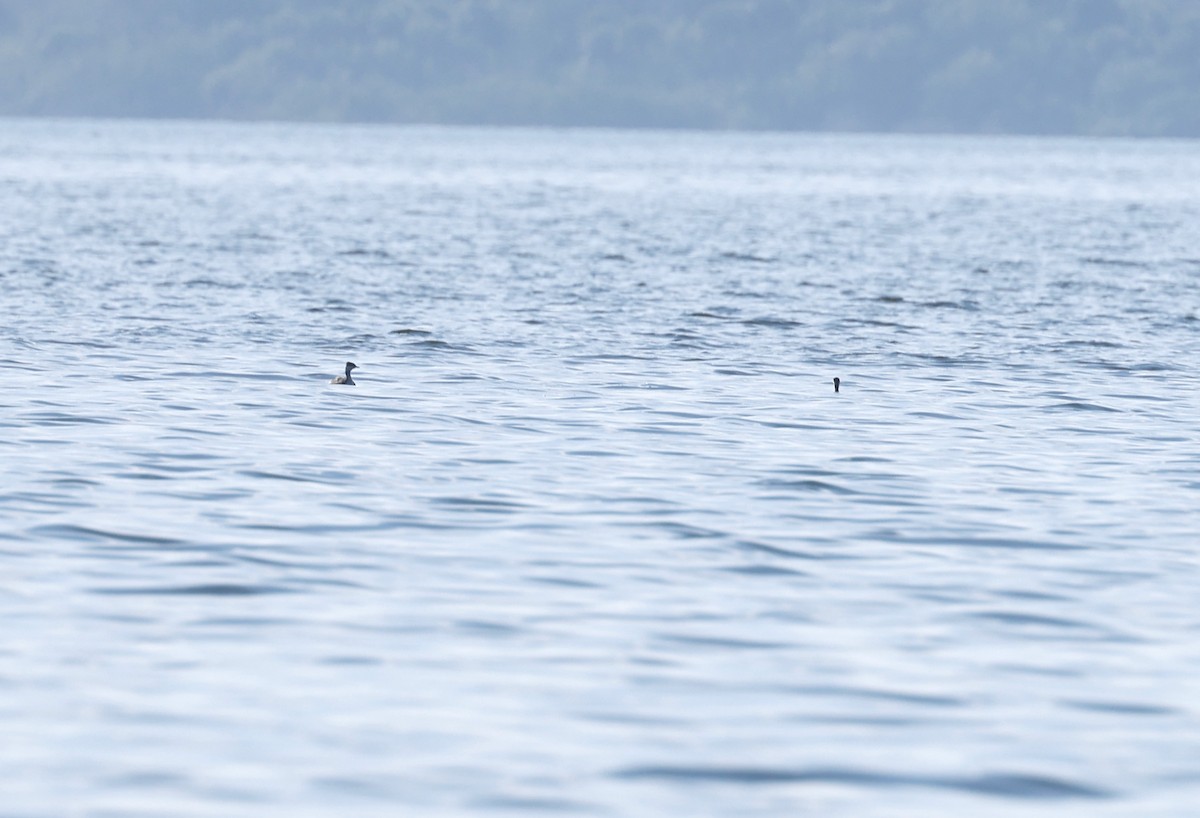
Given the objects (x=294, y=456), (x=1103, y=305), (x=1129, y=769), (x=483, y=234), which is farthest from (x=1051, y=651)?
(x=483, y=234)

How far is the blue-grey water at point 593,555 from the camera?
12984 millimetres

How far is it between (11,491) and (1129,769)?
486 inches

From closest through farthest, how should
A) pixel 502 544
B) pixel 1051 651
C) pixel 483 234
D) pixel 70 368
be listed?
1. pixel 1051 651
2. pixel 502 544
3. pixel 70 368
4. pixel 483 234

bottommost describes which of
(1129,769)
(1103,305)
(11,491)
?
(1129,769)

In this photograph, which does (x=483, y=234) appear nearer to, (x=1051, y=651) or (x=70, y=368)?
(x=70, y=368)

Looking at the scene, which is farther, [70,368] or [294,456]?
[70,368]

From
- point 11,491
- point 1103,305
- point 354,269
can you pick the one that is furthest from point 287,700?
point 354,269

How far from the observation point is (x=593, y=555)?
1891 cm

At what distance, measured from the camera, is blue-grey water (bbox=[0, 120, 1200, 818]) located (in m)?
13.0

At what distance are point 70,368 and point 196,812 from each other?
806 inches

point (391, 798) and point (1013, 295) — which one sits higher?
point (1013, 295)

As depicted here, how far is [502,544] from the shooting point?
63.2 feet

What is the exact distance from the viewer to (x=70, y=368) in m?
31.5

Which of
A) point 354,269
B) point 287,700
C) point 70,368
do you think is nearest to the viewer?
point 287,700
